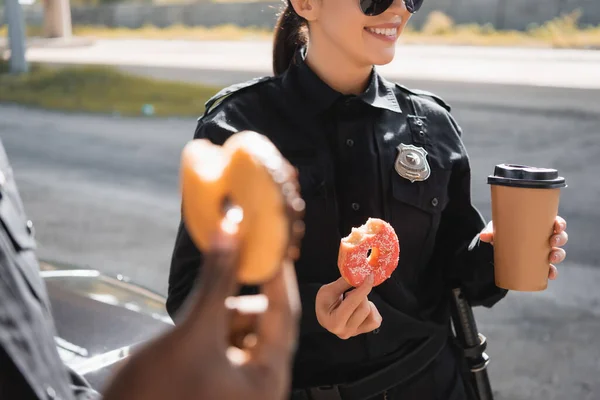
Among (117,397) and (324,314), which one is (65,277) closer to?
(324,314)

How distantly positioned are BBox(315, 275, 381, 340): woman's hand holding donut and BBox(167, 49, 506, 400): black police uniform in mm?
151

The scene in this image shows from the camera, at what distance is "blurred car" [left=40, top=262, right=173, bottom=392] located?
199cm

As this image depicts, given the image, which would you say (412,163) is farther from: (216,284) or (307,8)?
(216,284)

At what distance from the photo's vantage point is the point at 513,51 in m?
7.88

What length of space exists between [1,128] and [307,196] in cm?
968

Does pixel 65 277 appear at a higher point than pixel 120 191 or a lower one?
higher

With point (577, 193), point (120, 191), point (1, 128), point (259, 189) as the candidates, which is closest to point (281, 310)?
point (259, 189)

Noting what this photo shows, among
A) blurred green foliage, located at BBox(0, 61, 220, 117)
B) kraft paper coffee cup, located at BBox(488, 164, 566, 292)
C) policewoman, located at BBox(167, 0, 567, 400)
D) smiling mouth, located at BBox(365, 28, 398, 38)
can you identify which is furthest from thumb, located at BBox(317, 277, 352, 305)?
blurred green foliage, located at BBox(0, 61, 220, 117)

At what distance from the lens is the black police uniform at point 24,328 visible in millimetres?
720


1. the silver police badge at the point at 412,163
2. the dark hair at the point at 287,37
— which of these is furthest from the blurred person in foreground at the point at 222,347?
the dark hair at the point at 287,37

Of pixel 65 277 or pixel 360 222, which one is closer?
pixel 360 222

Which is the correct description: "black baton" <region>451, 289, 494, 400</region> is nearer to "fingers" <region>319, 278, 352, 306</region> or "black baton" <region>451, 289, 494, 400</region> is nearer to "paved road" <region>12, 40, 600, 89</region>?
"fingers" <region>319, 278, 352, 306</region>

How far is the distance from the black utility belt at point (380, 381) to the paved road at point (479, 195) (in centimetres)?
118

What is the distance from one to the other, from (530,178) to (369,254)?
0.37 meters
